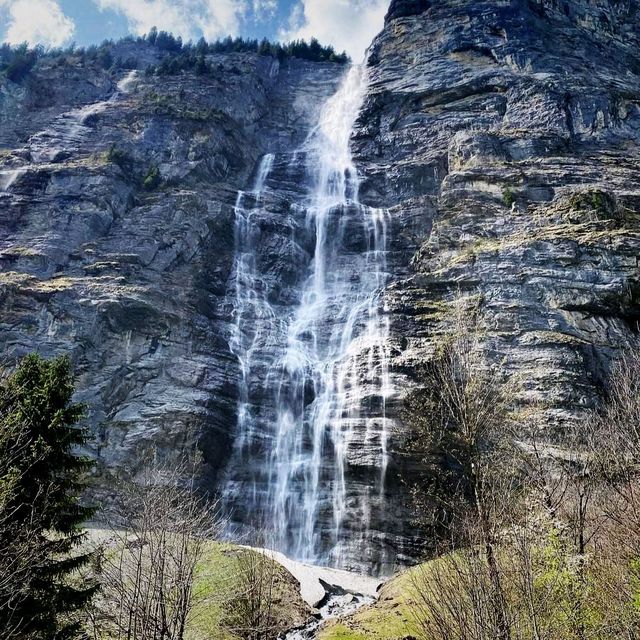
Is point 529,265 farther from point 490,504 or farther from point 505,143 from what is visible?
point 490,504

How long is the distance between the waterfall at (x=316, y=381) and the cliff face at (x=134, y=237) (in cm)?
203

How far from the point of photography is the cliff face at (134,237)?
121ft

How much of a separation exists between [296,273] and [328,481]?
71.7ft

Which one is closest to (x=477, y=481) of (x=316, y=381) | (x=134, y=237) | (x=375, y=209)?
(x=316, y=381)

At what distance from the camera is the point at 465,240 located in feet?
146

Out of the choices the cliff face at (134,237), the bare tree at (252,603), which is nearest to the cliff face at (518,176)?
the cliff face at (134,237)

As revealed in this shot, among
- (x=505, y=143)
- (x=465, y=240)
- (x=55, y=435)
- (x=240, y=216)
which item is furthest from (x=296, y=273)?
(x=55, y=435)

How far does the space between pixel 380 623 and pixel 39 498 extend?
1360 cm

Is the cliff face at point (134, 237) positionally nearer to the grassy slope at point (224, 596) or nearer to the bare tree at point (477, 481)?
the grassy slope at point (224, 596)

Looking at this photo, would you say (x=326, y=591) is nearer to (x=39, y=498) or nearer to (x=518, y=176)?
(x=39, y=498)

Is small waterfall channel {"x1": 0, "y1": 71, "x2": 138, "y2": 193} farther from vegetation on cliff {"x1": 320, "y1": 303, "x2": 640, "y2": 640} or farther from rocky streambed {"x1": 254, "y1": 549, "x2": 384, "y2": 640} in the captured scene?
vegetation on cliff {"x1": 320, "y1": 303, "x2": 640, "y2": 640}

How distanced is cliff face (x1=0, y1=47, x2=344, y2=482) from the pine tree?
18.3m

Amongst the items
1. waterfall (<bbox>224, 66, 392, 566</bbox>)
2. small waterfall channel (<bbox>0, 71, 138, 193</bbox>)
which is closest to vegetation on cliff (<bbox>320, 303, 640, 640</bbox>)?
waterfall (<bbox>224, 66, 392, 566</bbox>)

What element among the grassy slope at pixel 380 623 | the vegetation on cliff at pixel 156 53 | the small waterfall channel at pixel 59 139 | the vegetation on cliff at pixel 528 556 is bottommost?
the grassy slope at pixel 380 623
